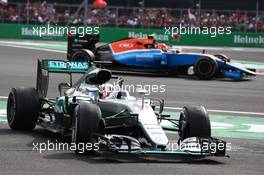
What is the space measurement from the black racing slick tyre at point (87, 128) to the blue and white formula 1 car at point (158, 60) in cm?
1400

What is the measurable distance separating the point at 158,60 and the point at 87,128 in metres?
14.5

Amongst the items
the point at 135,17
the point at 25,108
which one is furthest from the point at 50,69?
the point at 135,17

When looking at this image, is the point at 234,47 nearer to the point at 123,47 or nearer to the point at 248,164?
the point at 123,47

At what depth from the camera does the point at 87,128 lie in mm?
9695

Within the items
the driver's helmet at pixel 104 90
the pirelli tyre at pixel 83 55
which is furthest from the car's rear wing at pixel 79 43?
the driver's helmet at pixel 104 90

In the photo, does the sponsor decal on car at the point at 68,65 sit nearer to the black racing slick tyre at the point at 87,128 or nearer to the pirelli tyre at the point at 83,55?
the black racing slick tyre at the point at 87,128

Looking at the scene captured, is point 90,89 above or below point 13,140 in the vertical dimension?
above

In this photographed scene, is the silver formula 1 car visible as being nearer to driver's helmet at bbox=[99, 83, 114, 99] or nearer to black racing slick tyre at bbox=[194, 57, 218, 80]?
driver's helmet at bbox=[99, 83, 114, 99]

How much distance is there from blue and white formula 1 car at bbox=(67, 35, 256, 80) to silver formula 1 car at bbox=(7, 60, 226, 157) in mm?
11372

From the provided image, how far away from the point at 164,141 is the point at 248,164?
1106mm

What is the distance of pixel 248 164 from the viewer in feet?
31.9

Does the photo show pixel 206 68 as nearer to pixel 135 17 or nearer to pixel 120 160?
pixel 120 160

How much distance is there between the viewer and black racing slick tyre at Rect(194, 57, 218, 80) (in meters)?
23.6

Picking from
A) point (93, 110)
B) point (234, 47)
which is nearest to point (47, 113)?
point (93, 110)
